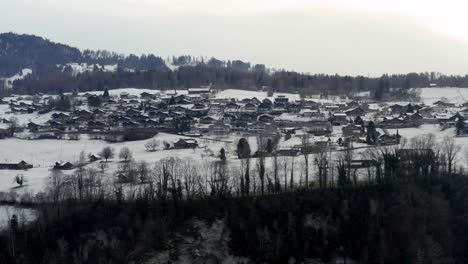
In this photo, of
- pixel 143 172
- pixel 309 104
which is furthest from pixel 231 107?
pixel 143 172

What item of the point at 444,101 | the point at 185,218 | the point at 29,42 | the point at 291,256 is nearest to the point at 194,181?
the point at 185,218

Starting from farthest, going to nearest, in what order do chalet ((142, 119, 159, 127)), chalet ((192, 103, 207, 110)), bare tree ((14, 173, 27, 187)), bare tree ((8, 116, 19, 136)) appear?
chalet ((192, 103, 207, 110)) < chalet ((142, 119, 159, 127)) < bare tree ((8, 116, 19, 136)) < bare tree ((14, 173, 27, 187))

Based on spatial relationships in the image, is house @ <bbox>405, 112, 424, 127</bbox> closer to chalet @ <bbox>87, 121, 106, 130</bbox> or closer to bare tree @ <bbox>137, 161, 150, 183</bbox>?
bare tree @ <bbox>137, 161, 150, 183</bbox>

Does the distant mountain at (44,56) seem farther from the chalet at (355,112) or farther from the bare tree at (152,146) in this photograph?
the bare tree at (152,146)

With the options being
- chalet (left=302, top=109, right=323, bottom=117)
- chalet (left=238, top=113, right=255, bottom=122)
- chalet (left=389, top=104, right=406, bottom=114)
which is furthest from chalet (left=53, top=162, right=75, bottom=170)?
chalet (left=389, top=104, right=406, bottom=114)

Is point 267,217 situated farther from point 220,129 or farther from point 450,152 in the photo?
point 220,129

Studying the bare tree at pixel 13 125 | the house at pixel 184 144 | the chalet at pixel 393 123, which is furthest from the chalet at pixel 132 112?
the chalet at pixel 393 123

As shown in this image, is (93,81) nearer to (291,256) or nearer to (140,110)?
(140,110)
